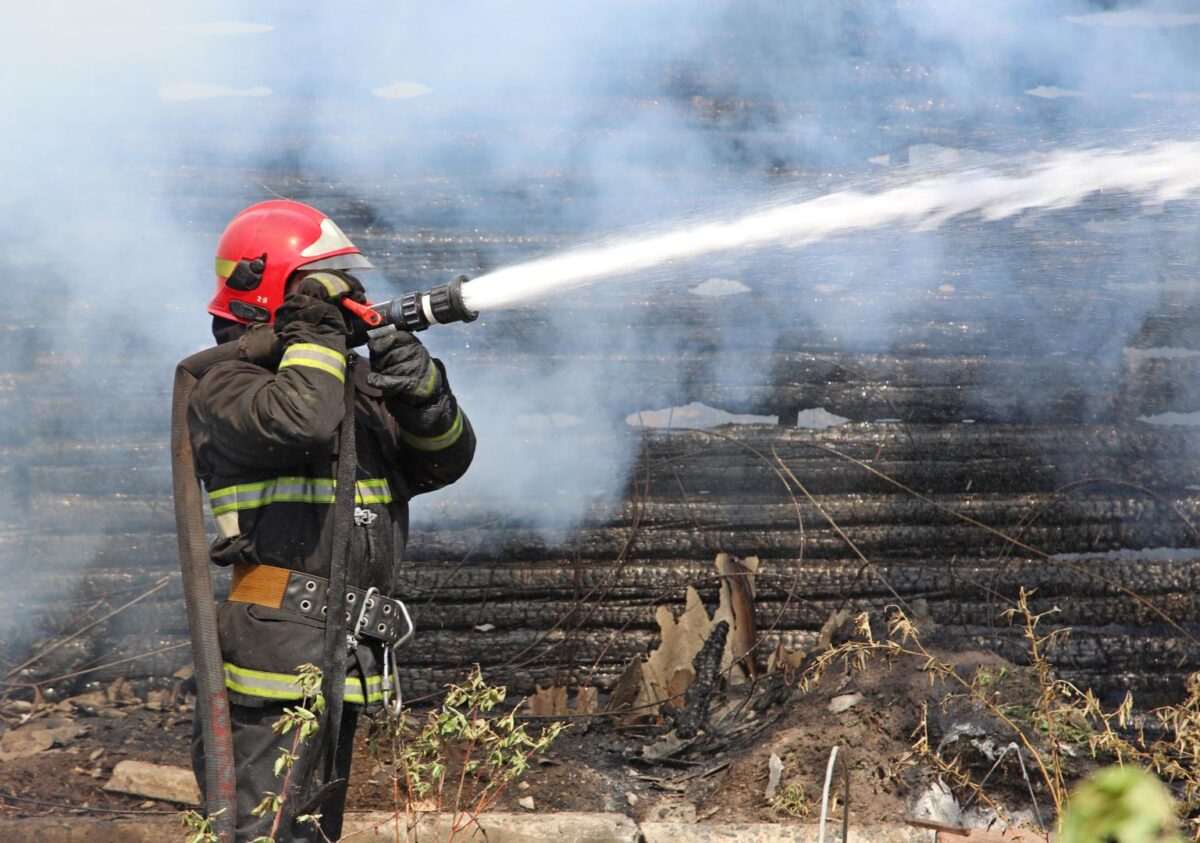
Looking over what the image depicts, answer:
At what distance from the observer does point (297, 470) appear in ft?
10.4

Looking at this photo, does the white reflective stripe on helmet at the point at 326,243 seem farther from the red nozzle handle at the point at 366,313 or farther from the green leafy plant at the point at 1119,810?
the green leafy plant at the point at 1119,810

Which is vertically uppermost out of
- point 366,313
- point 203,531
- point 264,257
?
point 264,257

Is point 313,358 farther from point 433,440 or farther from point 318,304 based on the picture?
point 433,440

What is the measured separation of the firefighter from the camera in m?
3.03

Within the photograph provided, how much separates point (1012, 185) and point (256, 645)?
4.17 meters

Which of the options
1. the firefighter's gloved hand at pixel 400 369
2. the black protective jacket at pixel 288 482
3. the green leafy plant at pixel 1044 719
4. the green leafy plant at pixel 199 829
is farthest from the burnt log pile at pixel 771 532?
the green leafy plant at pixel 199 829

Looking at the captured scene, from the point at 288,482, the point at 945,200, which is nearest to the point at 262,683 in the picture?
the point at 288,482

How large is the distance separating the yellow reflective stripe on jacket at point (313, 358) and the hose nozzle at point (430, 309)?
0.25 meters

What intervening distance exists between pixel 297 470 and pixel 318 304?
0.47 metres

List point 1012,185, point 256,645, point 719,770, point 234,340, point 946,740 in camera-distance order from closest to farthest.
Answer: point 256,645 < point 234,340 < point 946,740 < point 719,770 < point 1012,185

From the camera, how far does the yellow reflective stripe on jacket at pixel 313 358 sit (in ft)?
10.1

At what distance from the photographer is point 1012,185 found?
545cm

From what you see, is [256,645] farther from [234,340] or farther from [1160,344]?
[1160,344]

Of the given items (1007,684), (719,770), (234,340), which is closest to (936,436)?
(1007,684)
